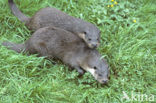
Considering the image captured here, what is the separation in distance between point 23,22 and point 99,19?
1311 mm

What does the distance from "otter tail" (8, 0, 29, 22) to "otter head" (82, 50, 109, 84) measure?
1.30 metres

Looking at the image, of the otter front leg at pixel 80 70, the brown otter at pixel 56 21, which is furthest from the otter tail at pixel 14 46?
the otter front leg at pixel 80 70

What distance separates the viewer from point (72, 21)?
3.97 m

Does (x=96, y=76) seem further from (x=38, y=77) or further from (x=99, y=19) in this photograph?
(x=99, y=19)

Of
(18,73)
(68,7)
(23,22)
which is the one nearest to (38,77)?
(18,73)

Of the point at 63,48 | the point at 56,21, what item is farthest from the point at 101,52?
the point at 56,21

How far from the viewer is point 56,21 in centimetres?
392

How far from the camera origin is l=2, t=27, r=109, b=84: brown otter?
3.49 metres

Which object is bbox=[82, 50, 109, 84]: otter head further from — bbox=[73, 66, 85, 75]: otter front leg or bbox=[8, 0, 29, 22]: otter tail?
bbox=[8, 0, 29, 22]: otter tail

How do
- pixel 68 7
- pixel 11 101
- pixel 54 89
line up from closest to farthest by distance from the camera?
pixel 11 101
pixel 54 89
pixel 68 7

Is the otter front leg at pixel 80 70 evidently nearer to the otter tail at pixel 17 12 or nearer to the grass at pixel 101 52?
the grass at pixel 101 52

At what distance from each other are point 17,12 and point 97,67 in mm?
1667

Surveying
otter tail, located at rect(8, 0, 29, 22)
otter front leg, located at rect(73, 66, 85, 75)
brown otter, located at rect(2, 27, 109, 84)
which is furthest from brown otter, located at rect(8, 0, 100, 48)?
otter front leg, located at rect(73, 66, 85, 75)

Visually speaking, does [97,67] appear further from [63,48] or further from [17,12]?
[17,12]
